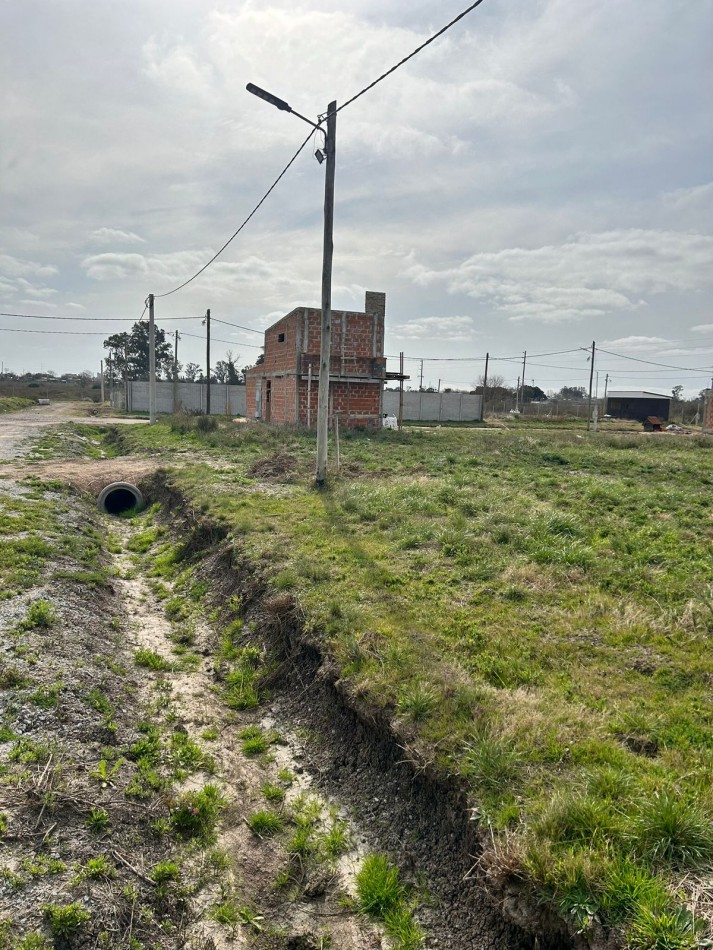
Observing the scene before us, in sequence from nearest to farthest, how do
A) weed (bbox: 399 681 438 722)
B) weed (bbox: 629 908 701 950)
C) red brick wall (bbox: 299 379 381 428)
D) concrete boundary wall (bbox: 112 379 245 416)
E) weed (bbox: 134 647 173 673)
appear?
weed (bbox: 629 908 701 950)
weed (bbox: 399 681 438 722)
weed (bbox: 134 647 173 673)
red brick wall (bbox: 299 379 381 428)
concrete boundary wall (bbox: 112 379 245 416)

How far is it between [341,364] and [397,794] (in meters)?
23.3

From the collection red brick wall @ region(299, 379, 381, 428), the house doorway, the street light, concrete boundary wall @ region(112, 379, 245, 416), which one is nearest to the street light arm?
the street light

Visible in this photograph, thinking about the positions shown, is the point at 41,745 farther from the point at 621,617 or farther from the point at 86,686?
the point at 621,617

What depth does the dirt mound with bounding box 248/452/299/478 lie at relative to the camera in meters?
14.0

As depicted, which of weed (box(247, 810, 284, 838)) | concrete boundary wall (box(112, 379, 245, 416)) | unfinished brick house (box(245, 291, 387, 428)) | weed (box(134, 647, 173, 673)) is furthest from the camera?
concrete boundary wall (box(112, 379, 245, 416))

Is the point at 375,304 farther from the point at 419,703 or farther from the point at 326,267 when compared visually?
the point at 419,703

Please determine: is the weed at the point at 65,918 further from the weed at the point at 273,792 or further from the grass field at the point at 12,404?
the grass field at the point at 12,404

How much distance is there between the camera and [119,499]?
13445 mm

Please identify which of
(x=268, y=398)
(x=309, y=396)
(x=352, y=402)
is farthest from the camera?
(x=268, y=398)

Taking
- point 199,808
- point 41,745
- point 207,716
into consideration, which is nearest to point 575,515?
point 207,716

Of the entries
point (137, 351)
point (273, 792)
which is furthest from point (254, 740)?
point (137, 351)

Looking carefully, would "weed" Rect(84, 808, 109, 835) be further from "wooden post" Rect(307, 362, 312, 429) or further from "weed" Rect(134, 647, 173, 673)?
"wooden post" Rect(307, 362, 312, 429)

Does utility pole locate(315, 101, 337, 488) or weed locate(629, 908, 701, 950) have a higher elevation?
utility pole locate(315, 101, 337, 488)

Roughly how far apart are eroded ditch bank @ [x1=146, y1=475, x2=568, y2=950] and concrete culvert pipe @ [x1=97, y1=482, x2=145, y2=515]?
698cm
